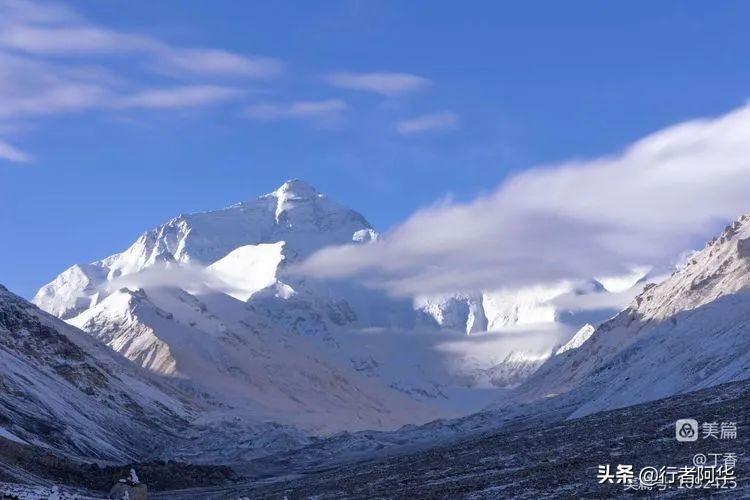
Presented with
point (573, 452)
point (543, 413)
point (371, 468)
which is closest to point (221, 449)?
point (543, 413)

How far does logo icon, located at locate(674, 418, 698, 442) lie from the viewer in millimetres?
63938

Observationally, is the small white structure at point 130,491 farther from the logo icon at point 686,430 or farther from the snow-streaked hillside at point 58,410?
the snow-streaked hillside at point 58,410

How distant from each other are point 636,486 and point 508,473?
14.4 meters

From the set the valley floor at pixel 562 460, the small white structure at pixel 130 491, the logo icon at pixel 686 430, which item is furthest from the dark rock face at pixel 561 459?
the small white structure at pixel 130 491

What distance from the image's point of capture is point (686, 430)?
6562 centimetres

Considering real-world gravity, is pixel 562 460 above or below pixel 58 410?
below

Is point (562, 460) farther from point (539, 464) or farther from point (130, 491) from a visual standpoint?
point (130, 491)

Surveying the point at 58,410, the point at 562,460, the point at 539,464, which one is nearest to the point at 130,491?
the point at 539,464

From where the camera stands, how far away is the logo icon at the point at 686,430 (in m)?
63.9

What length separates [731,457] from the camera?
180 feet

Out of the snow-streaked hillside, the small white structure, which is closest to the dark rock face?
the small white structure

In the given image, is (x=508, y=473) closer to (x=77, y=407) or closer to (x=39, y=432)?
(x=39, y=432)

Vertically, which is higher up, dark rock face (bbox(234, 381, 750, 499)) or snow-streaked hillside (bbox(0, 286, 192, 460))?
snow-streaked hillside (bbox(0, 286, 192, 460))

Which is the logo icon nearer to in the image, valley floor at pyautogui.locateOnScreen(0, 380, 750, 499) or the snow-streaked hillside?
valley floor at pyautogui.locateOnScreen(0, 380, 750, 499)
